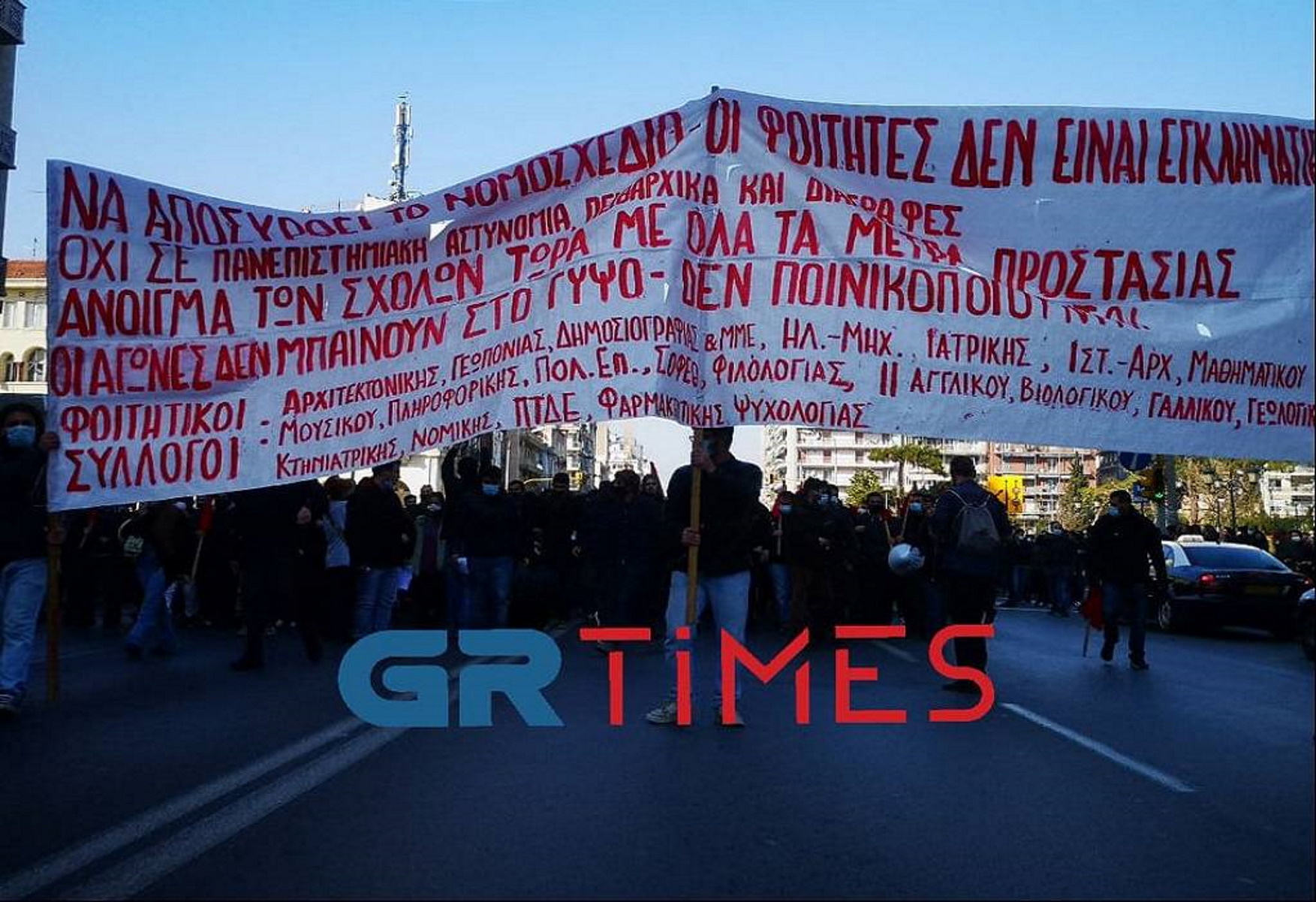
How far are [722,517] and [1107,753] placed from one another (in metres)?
2.38

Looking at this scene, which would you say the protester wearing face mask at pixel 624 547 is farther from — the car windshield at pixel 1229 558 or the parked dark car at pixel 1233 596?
the car windshield at pixel 1229 558

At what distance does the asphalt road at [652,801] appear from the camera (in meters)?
4.66

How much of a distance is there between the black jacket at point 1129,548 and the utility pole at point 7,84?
31.9m

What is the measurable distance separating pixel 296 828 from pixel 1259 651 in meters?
14.6

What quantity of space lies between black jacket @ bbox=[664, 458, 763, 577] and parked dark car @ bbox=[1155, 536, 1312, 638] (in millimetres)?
14222

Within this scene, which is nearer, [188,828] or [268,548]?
[188,828]

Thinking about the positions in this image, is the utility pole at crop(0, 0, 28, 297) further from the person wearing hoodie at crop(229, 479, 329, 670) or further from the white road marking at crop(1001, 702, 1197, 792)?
the white road marking at crop(1001, 702, 1197, 792)

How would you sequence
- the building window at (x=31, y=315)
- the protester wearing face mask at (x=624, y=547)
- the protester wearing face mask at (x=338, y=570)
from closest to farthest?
the protester wearing face mask at (x=338, y=570) → the protester wearing face mask at (x=624, y=547) → the building window at (x=31, y=315)

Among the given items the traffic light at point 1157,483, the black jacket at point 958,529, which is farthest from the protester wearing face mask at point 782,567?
the traffic light at point 1157,483

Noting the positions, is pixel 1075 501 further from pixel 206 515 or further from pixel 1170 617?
pixel 206 515

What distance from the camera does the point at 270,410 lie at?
573 cm

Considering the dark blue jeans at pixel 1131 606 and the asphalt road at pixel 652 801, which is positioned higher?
the dark blue jeans at pixel 1131 606

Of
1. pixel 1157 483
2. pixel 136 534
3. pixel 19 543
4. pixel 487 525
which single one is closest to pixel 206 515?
pixel 136 534

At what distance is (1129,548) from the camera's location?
523 inches
